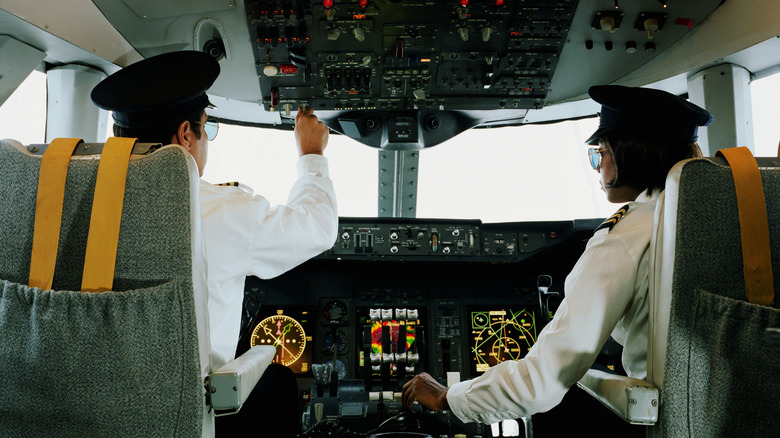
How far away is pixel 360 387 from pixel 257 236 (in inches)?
60.5

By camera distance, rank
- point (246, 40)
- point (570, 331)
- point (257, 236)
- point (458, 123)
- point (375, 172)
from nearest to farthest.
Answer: point (570, 331)
point (257, 236)
point (246, 40)
point (458, 123)
point (375, 172)

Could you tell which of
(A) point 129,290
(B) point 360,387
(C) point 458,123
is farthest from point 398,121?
(A) point 129,290

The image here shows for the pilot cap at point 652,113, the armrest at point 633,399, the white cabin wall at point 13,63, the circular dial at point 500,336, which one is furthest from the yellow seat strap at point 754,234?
the white cabin wall at point 13,63

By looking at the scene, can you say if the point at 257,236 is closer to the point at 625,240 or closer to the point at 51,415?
the point at 51,415

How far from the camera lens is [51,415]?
0.96 metres

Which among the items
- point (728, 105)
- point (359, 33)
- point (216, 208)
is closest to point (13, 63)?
point (359, 33)

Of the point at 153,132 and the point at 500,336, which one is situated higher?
the point at 153,132

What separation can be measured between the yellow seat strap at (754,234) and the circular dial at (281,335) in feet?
7.40

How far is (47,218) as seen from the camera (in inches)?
38.4

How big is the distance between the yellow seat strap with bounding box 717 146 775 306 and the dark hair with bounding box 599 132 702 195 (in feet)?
1.71

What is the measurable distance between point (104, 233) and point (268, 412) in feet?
2.74

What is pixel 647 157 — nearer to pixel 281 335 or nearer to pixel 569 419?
pixel 569 419

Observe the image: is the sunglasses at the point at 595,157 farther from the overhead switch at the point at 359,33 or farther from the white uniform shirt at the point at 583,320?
the overhead switch at the point at 359,33

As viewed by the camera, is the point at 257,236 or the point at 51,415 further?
the point at 257,236
